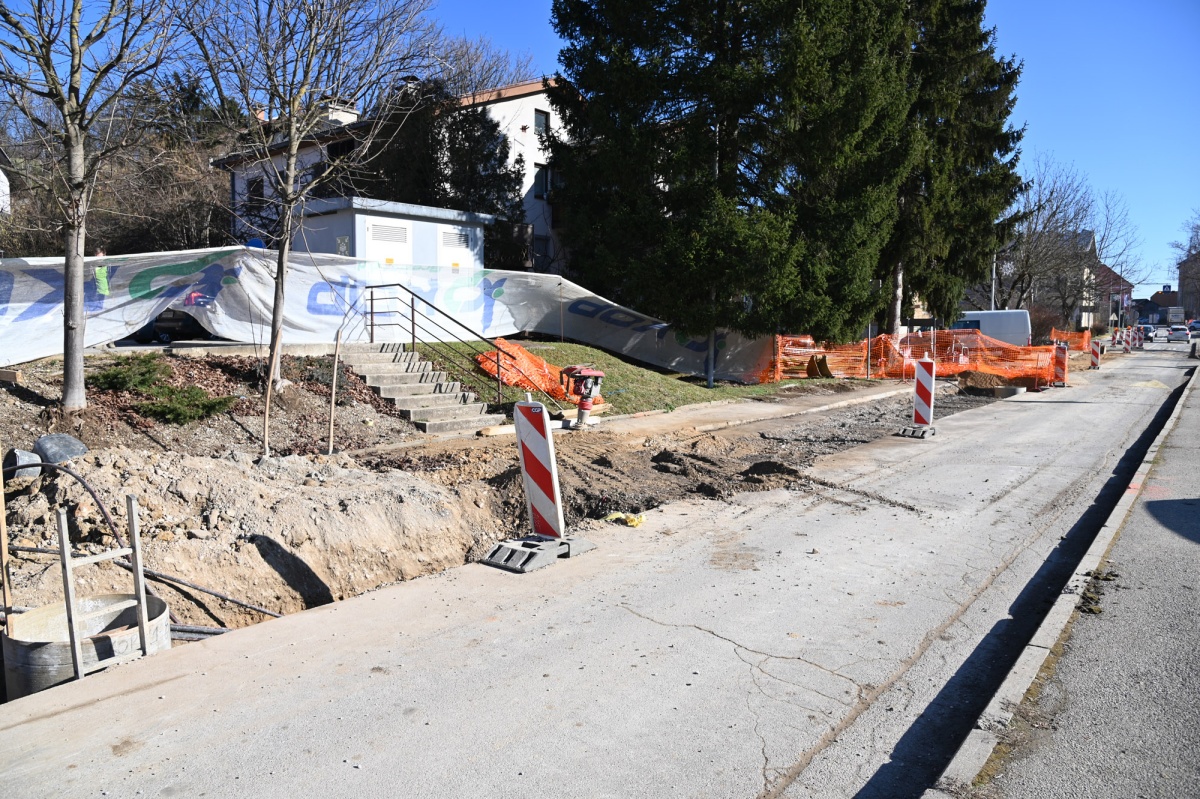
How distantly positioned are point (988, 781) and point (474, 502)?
19.1ft

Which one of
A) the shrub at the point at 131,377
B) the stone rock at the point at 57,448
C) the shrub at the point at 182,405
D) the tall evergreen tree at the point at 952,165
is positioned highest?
the tall evergreen tree at the point at 952,165

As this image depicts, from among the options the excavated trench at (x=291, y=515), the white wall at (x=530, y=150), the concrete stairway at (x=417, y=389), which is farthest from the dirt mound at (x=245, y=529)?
the white wall at (x=530, y=150)

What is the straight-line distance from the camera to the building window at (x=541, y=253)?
29.3 metres

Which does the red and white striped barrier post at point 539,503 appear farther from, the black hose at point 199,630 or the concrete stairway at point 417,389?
the concrete stairway at point 417,389

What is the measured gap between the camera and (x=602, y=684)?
180 inches

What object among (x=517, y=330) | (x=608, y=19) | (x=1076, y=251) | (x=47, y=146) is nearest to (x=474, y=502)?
(x=47, y=146)

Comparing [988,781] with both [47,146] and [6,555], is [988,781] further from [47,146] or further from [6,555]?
[47,146]

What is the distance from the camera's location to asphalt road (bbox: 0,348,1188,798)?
3.69m

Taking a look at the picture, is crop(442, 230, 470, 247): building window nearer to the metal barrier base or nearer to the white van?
the metal barrier base

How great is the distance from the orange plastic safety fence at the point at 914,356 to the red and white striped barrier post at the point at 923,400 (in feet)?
35.3

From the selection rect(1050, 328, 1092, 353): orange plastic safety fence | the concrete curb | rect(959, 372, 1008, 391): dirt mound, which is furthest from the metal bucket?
rect(1050, 328, 1092, 353): orange plastic safety fence

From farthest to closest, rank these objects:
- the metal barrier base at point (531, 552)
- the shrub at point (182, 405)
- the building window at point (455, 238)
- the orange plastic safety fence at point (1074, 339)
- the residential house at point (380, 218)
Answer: the orange plastic safety fence at point (1074, 339)
the building window at point (455, 238)
the residential house at point (380, 218)
the shrub at point (182, 405)
the metal barrier base at point (531, 552)

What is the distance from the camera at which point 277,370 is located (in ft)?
40.7

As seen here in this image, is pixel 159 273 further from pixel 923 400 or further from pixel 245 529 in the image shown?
pixel 923 400
